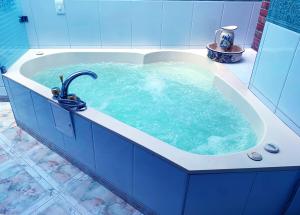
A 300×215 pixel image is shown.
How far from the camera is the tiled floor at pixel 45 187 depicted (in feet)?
4.73

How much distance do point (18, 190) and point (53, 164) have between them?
0.27m

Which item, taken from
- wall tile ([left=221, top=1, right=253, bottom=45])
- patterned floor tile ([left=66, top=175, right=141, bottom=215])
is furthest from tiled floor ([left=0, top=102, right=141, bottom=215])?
wall tile ([left=221, top=1, right=253, bottom=45])

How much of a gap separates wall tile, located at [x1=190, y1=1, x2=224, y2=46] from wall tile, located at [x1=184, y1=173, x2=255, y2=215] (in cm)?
182

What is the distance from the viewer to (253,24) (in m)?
2.64

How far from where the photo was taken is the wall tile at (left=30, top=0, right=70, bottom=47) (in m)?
2.37

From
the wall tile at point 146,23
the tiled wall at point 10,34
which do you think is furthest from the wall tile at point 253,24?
the tiled wall at point 10,34

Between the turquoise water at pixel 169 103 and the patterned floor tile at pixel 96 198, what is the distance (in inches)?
19.7

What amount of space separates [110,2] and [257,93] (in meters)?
1.60

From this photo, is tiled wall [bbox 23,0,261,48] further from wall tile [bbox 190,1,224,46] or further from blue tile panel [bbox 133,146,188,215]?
blue tile panel [bbox 133,146,188,215]

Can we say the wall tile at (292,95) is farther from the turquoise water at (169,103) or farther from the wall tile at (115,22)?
the wall tile at (115,22)

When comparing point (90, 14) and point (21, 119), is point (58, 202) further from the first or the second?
point (90, 14)

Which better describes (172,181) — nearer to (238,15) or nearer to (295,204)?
(295,204)

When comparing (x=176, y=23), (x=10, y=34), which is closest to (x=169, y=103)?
(x=176, y=23)

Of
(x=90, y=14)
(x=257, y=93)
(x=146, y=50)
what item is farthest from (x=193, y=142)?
(x=90, y=14)
